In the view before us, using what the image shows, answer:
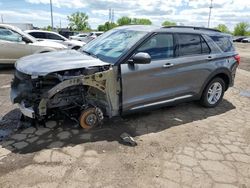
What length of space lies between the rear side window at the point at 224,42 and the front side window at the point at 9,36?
21.6 feet

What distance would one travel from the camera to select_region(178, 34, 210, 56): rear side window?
193 inches

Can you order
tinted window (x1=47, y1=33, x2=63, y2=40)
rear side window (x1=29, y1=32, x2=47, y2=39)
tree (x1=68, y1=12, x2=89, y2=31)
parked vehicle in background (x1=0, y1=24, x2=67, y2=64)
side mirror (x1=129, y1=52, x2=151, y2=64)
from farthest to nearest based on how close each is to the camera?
tree (x1=68, y1=12, x2=89, y2=31), tinted window (x1=47, y1=33, x2=63, y2=40), rear side window (x1=29, y1=32, x2=47, y2=39), parked vehicle in background (x1=0, y1=24, x2=67, y2=64), side mirror (x1=129, y1=52, x2=151, y2=64)

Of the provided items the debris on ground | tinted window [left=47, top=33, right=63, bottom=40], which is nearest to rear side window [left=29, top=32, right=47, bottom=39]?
tinted window [left=47, top=33, right=63, bottom=40]

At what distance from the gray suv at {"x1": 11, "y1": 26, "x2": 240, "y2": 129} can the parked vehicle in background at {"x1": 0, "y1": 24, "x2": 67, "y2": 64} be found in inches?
176

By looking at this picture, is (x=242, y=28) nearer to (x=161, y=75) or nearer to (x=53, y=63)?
(x=161, y=75)

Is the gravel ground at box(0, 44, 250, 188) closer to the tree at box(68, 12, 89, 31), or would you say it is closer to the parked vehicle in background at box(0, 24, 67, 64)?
the parked vehicle in background at box(0, 24, 67, 64)

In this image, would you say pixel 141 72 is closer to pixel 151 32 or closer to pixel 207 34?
pixel 151 32

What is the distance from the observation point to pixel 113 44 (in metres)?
4.64

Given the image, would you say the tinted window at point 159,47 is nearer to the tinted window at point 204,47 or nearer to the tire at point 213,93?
the tinted window at point 204,47

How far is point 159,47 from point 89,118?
1808 mm

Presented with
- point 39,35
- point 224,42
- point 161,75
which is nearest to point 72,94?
point 161,75

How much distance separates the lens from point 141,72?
169 inches

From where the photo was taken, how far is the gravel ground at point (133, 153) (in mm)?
3059

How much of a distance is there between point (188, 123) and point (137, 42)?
1.87 meters
